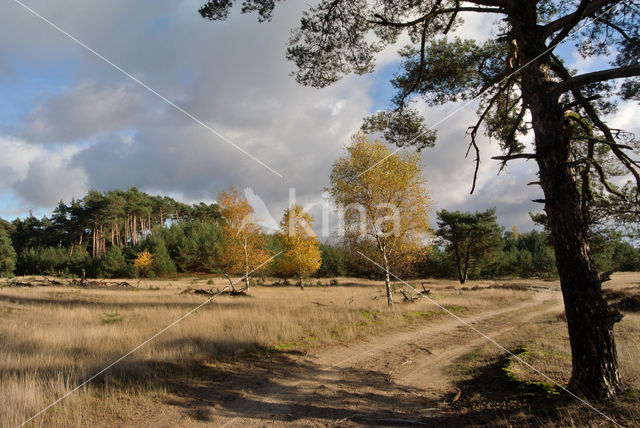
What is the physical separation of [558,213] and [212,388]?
21.4ft

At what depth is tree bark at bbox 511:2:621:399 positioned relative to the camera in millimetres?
4348

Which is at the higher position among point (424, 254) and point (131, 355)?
point (424, 254)

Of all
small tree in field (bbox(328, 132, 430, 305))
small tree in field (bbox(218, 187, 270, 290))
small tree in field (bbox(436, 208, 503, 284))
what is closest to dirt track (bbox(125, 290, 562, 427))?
small tree in field (bbox(328, 132, 430, 305))

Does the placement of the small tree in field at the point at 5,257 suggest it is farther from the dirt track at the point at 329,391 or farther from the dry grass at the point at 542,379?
the dry grass at the point at 542,379

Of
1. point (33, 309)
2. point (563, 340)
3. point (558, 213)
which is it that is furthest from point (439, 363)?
point (33, 309)

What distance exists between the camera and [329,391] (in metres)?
6.27

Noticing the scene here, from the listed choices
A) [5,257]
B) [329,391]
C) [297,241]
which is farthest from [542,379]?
[5,257]

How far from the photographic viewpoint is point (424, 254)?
59.5 feet

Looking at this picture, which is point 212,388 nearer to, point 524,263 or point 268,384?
point 268,384

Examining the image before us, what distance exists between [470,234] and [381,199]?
106 feet

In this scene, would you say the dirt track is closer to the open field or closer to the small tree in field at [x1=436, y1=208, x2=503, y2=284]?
the open field

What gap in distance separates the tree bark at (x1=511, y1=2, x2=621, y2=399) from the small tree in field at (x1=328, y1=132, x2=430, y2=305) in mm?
12164

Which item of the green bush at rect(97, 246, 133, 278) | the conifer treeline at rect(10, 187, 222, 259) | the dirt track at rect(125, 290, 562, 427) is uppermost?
the conifer treeline at rect(10, 187, 222, 259)

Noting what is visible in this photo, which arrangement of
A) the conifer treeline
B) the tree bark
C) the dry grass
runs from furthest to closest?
the conifer treeline → the tree bark → the dry grass
